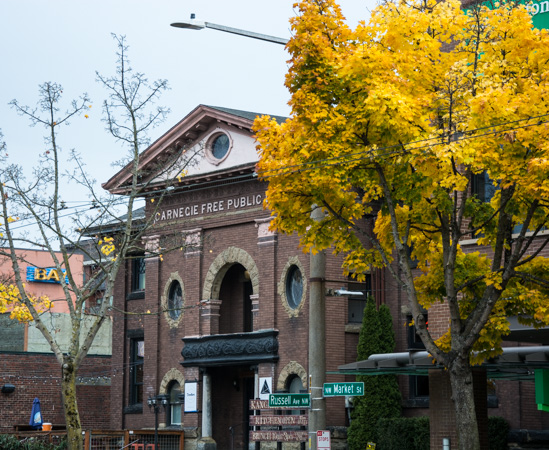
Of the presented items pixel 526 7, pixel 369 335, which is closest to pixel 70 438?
pixel 369 335

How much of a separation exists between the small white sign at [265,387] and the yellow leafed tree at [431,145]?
16784 millimetres

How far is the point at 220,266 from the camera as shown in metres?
36.8

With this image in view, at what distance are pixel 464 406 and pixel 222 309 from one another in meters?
22.5

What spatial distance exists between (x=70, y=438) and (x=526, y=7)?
14.8 meters

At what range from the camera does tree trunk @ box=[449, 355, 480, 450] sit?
50.8 ft

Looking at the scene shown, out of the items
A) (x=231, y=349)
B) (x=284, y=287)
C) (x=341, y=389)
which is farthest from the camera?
(x=231, y=349)

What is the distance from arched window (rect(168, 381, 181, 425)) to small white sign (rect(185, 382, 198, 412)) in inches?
34.1

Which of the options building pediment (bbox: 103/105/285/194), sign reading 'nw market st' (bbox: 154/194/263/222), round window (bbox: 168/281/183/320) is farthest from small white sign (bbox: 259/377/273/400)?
building pediment (bbox: 103/105/285/194)

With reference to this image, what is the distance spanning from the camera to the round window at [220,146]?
36844 millimetres

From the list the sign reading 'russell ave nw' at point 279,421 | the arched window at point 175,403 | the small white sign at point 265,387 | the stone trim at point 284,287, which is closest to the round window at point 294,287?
the stone trim at point 284,287

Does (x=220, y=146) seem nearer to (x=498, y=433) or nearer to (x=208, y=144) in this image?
Answer: (x=208, y=144)

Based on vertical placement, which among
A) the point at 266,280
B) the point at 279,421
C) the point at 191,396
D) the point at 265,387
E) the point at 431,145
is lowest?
the point at 279,421

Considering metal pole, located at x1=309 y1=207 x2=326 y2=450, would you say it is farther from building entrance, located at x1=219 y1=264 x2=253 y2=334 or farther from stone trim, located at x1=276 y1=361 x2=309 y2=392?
building entrance, located at x1=219 y1=264 x2=253 y2=334

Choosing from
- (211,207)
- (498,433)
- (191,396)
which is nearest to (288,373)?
(191,396)
